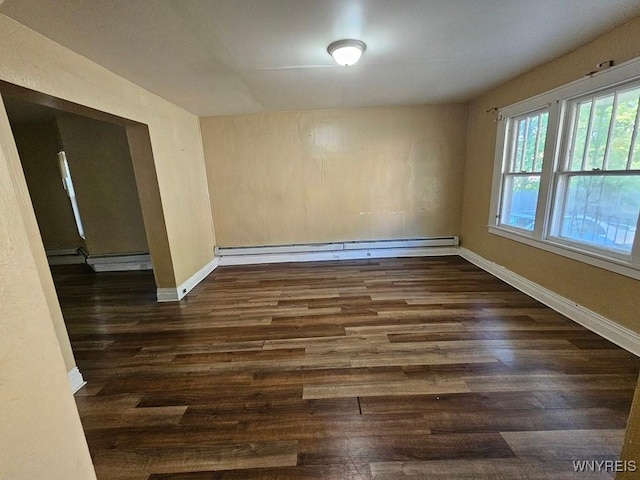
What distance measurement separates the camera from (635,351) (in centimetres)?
198

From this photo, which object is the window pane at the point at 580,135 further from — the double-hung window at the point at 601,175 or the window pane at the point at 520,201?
the window pane at the point at 520,201

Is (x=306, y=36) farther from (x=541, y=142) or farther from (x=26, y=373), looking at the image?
(x=541, y=142)

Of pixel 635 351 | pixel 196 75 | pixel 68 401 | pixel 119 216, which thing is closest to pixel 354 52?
pixel 196 75

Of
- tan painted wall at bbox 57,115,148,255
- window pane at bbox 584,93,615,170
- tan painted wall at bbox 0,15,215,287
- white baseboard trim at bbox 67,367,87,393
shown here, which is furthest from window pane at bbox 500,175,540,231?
tan painted wall at bbox 57,115,148,255

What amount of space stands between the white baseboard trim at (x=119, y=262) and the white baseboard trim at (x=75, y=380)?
2.85 metres

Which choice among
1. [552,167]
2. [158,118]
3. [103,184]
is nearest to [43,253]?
[158,118]

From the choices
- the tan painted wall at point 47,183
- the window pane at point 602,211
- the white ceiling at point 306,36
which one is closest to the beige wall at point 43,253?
the white ceiling at point 306,36

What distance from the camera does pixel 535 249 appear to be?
293cm

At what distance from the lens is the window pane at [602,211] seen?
2092 mm

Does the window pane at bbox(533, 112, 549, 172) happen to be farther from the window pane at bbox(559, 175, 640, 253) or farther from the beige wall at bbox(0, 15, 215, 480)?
the beige wall at bbox(0, 15, 215, 480)

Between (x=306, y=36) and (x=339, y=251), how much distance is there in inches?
124

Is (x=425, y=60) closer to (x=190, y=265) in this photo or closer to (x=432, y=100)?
(x=432, y=100)

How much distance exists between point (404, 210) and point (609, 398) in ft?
10.5

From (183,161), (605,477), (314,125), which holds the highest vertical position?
(314,125)
